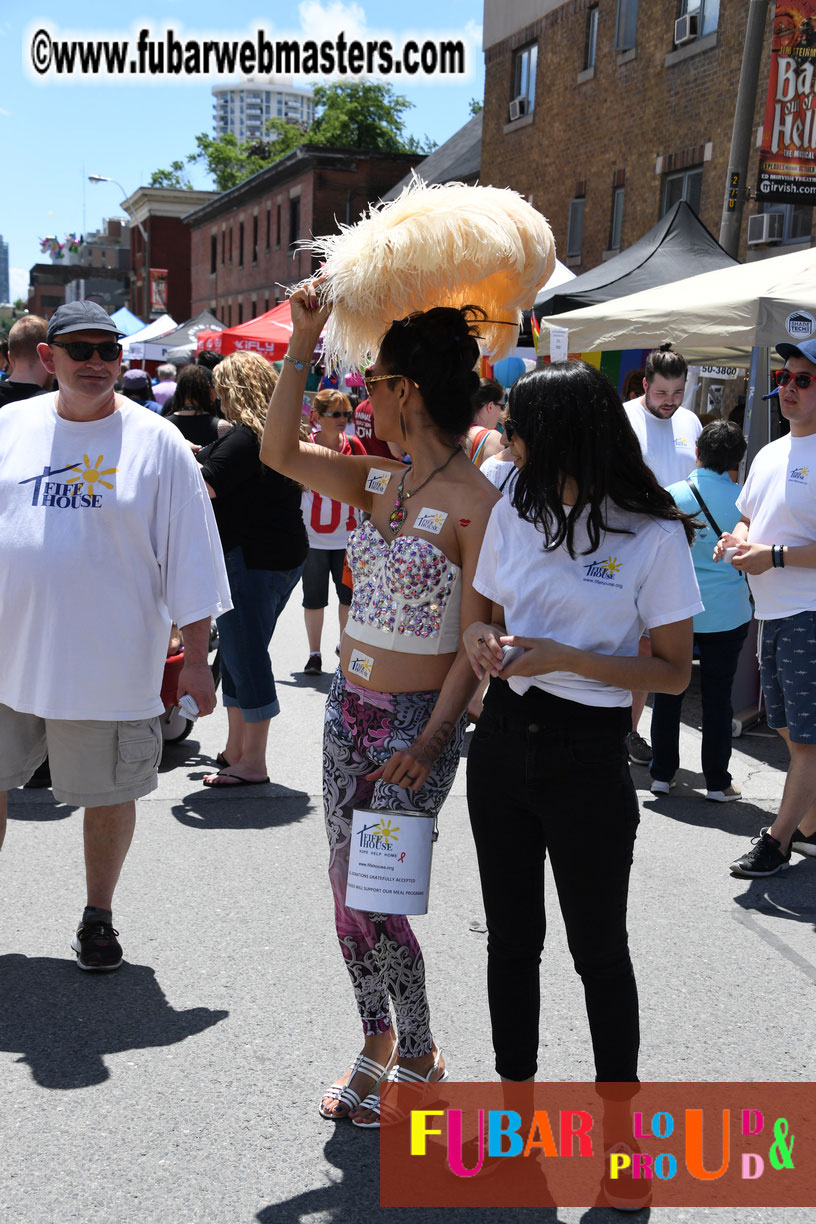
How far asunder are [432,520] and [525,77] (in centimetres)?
2367

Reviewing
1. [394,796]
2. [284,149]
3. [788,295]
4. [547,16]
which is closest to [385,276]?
[394,796]

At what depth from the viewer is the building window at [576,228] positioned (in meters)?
21.6

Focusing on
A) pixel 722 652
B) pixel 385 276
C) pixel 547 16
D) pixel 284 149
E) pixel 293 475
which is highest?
pixel 284 149

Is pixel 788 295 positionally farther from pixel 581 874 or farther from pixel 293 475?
pixel 581 874

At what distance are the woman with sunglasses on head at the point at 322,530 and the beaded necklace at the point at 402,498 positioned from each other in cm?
544

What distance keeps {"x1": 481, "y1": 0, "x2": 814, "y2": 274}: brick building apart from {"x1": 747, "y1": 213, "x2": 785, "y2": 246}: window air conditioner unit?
9 centimetres

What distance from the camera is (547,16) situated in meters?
23.0

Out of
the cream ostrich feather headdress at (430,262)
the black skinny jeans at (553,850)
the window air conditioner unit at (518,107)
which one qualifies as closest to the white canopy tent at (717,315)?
the cream ostrich feather headdress at (430,262)

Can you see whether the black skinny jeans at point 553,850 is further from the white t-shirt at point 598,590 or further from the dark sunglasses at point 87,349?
the dark sunglasses at point 87,349

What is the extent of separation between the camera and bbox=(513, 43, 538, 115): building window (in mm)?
23611

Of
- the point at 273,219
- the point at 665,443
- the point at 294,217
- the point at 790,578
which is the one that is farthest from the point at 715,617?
the point at 273,219

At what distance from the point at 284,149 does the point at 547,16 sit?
4895cm

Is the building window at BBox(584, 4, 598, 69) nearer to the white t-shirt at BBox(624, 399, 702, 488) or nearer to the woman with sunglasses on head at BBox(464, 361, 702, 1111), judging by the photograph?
the white t-shirt at BBox(624, 399, 702, 488)

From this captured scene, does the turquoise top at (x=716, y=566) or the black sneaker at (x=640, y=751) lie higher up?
the turquoise top at (x=716, y=566)
